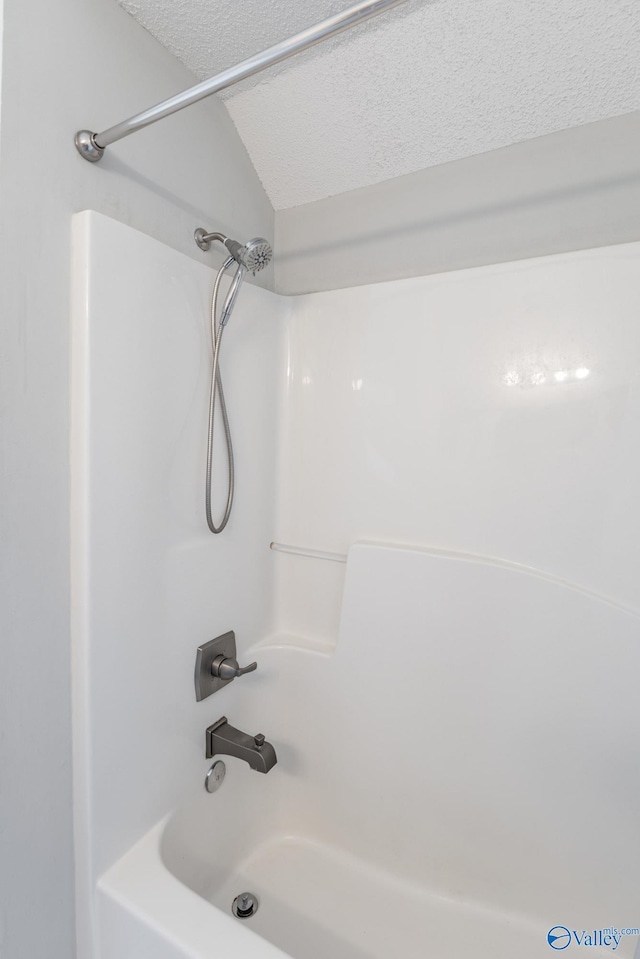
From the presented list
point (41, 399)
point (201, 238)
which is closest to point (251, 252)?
point (201, 238)

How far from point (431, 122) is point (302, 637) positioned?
4.90 ft

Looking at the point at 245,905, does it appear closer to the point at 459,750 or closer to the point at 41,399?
the point at 459,750

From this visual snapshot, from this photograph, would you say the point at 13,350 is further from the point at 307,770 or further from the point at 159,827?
the point at 307,770

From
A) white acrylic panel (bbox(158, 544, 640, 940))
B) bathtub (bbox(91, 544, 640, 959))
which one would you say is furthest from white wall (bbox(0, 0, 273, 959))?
white acrylic panel (bbox(158, 544, 640, 940))

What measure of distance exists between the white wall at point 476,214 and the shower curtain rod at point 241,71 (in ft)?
2.25

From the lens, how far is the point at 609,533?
1.13 metres

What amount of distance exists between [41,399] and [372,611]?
963 millimetres

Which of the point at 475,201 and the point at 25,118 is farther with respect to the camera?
the point at 475,201

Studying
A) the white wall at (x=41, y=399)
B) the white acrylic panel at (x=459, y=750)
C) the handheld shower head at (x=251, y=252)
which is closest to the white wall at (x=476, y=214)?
the handheld shower head at (x=251, y=252)

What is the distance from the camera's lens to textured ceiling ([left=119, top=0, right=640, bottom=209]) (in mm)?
1009

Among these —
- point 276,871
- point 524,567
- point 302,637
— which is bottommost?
point 276,871

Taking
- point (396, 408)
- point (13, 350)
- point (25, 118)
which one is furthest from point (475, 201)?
point (13, 350)

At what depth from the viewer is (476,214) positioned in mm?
1278

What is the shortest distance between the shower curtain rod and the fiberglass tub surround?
0.17 metres
